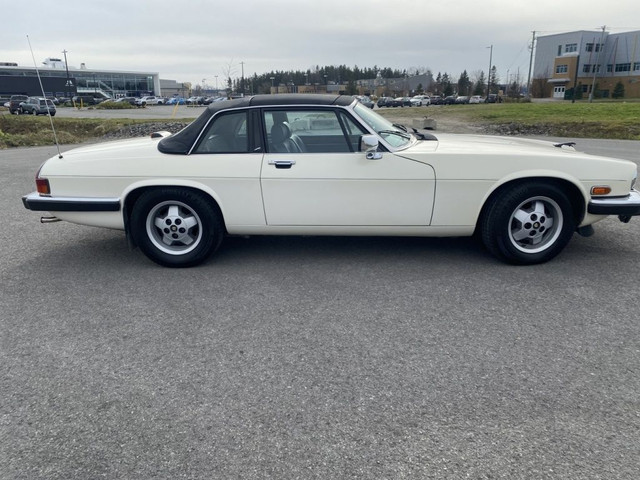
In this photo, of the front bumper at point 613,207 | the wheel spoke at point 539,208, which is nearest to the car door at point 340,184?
the wheel spoke at point 539,208

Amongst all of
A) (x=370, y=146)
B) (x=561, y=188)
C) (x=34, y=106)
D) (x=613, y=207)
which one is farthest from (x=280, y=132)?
(x=34, y=106)

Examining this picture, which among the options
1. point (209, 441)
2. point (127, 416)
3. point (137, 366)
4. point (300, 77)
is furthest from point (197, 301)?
point (300, 77)

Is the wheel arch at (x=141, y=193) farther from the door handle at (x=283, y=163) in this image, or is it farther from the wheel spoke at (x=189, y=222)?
the door handle at (x=283, y=163)

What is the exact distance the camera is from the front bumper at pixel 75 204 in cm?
461

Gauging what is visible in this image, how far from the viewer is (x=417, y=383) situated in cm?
278

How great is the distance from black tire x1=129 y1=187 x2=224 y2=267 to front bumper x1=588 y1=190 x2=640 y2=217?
333 centimetres

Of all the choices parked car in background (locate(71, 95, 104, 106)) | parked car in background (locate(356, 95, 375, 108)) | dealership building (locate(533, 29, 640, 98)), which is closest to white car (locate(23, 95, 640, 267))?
parked car in background (locate(356, 95, 375, 108))

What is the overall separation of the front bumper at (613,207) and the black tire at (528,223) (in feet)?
0.62

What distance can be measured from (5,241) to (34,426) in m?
3.86

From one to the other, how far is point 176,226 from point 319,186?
1.38m

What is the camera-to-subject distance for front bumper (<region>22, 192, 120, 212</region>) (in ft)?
15.1

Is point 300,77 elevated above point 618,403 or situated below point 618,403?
above

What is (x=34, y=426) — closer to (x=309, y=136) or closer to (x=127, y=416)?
(x=127, y=416)

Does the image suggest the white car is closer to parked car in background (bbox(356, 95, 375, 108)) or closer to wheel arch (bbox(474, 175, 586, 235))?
wheel arch (bbox(474, 175, 586, 235))
